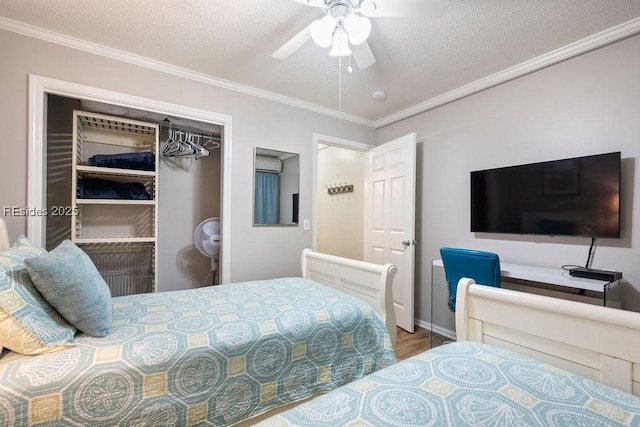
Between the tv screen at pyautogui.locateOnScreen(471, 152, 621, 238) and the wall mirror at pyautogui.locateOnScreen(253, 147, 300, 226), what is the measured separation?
172cm

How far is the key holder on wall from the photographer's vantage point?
4.03 meters

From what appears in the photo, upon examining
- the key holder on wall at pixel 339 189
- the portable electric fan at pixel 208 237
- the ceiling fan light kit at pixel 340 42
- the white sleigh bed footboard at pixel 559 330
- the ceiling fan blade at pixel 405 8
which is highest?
the ceiling fan blade at pixel 405 8

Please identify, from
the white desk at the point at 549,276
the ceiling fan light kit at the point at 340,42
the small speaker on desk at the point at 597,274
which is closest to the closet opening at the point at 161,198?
the ceiling fan light kit at the point at 340,42

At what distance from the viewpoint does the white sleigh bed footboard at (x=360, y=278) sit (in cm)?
168

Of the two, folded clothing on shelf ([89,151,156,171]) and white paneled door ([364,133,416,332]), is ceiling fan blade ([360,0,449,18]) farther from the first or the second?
folded clothing on shelf ([89,151,156,171])

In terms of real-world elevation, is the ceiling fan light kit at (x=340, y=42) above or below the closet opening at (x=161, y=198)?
above

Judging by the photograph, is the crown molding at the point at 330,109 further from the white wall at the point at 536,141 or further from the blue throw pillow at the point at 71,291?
the blue throw pillow at the point at 71,291

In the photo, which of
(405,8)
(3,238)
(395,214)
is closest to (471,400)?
(405,8)

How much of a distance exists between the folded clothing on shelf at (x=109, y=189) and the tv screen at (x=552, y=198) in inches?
120

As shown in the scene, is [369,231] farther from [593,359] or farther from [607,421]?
[607,421]

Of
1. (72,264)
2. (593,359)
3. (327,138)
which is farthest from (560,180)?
(72,264)

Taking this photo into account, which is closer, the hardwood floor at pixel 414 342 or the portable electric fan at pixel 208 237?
the hardwood floor at pixel 414 342

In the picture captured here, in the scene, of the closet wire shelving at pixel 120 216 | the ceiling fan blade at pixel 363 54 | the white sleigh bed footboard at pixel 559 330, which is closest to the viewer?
the white sleigh bed footboard at pixel 559 330

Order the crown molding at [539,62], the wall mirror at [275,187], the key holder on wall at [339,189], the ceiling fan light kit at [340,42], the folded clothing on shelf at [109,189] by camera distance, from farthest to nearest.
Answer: the key holder on wall at [339,189]
the wall mirror at [275,187]
the folded clothing on shelf at [109,189]
the crown molding at [539,62]
the ceiling fan light kit at [340,42]
